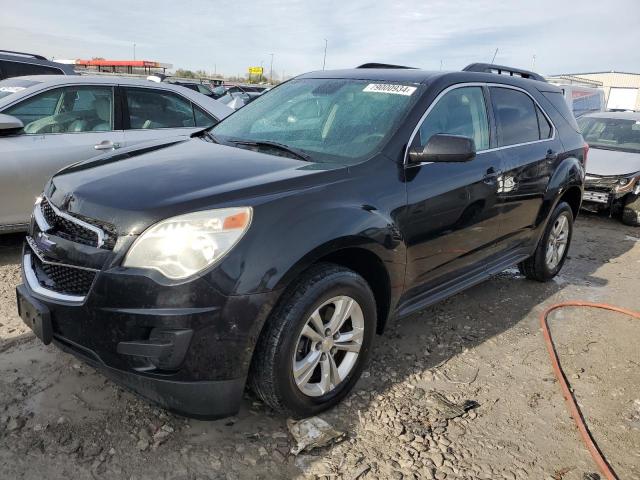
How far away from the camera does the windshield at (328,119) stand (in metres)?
3.03

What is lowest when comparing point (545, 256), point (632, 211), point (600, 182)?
point (632, 211)

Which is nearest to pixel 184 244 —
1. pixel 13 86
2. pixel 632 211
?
pixel 13 86

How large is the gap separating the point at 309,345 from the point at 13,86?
3.97 m

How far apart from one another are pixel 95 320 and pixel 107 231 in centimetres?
37

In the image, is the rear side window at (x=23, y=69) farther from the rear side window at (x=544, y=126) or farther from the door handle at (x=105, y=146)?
the rear side window at (x=544, y=126)

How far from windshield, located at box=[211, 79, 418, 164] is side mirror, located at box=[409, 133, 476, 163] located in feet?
0.72

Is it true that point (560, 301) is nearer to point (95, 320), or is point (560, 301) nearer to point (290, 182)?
point (290, 182)

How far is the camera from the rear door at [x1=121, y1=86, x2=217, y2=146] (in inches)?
200

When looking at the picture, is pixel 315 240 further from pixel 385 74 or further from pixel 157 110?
pixel 157 110

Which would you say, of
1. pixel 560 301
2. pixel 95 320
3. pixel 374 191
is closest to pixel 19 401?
pixel 95 320

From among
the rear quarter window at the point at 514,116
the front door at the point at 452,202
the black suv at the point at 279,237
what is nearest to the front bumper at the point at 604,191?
the rear quarter window at the point at 514,116

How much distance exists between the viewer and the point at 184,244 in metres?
2.19

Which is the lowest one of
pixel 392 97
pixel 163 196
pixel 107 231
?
pixel 107 231

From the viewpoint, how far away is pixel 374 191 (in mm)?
2766
